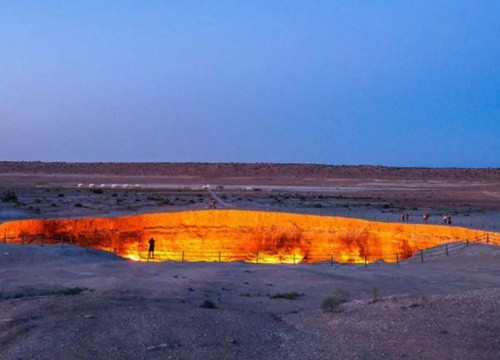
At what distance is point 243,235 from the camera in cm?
3756

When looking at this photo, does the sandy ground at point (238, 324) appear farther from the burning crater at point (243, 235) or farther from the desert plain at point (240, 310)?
the burning crater at point (243, 235)

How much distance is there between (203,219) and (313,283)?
744 inches

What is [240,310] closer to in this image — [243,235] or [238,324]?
[238,324]

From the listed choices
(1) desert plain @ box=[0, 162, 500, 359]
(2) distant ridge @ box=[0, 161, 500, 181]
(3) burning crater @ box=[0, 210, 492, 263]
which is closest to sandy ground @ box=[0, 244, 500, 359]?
(1) desert plain @ box=[0, 162, 500, 359]

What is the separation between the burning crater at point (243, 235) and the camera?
108ft

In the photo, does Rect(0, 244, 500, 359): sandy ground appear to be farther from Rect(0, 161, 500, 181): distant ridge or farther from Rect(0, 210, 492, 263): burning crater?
Rect(0, 161, 500, 181): distant ridge

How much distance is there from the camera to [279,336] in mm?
11203

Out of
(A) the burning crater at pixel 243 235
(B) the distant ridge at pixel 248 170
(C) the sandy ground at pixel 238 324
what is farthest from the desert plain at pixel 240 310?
(B) the distant ridge at pixel 248 170

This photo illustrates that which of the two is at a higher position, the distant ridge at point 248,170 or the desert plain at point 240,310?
the distant ridge at point 248,170

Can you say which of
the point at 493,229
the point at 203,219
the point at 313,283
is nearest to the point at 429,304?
the point at 313,283

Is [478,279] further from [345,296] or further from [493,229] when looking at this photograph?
[493,229]

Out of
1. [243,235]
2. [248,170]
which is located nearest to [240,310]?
[243,235]

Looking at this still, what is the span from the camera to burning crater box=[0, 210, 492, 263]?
33031mm

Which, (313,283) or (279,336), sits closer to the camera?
(279,336)
